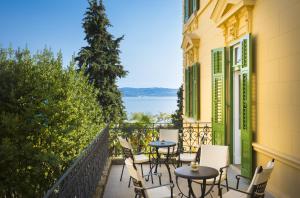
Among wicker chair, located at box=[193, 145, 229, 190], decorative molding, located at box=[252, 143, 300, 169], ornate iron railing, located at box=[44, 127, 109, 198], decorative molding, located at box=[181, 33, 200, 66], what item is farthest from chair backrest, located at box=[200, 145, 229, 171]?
decorative molding, located at box=[181, 33, 200, 66]

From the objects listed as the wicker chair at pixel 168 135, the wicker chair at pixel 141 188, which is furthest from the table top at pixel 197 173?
the wicker chair at pixel 168 135

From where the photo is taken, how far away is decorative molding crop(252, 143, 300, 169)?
17.3 ft

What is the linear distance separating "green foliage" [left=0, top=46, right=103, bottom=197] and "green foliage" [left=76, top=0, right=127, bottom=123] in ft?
42.5

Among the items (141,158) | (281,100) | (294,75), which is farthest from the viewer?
(141,158)

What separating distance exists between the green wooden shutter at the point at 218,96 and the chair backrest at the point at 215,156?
245cm

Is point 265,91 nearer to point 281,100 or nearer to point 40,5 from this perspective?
point 281,100

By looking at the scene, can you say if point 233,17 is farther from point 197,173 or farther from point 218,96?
point 197,173

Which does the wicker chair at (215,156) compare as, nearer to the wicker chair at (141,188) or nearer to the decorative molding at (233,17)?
the wicker chair at (141,188)

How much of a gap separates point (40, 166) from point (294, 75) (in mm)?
4562

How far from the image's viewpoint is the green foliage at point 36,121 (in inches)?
261

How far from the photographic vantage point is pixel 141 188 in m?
4.44

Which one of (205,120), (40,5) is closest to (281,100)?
(205,120)

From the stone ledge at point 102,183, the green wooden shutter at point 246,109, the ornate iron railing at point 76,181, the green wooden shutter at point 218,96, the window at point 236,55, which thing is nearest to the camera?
the ornate iron railing at point 76,181

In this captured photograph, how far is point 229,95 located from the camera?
8.67 metres
